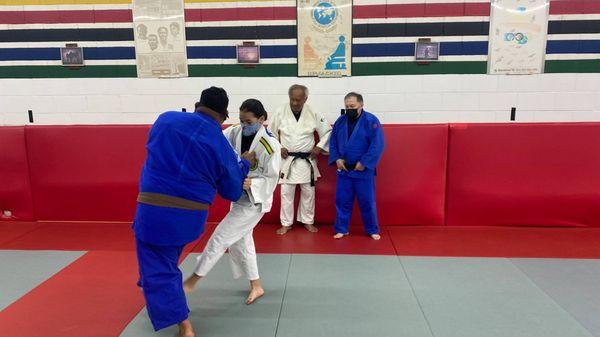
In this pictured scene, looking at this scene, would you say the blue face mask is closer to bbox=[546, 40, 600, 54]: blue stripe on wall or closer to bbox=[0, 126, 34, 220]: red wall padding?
bbox=[0, 126, 34, 220]: red wall padding

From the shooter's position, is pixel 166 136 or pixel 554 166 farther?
pixel 554 166

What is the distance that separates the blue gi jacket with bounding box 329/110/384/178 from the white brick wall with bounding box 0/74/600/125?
2.01 feet

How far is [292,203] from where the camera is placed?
4.04 m

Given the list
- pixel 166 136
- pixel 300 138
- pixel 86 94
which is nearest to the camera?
pixel 166 136

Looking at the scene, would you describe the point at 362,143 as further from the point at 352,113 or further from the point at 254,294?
the point at 254,294

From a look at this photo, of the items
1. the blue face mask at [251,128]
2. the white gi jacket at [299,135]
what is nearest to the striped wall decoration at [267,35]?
the white gi jacket at [299,135]

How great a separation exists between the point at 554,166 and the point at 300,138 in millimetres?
2463

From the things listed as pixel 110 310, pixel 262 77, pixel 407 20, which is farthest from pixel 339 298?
pixel 407 20

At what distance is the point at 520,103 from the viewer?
14.1ft

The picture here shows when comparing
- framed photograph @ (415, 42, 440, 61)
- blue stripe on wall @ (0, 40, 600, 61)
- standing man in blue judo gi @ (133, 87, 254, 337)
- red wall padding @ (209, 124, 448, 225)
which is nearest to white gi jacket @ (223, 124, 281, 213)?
standing man in blue judo gi @ (133, 87, 254, 337)

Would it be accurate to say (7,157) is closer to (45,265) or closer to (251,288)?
(45,265)

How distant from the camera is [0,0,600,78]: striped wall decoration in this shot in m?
4.17

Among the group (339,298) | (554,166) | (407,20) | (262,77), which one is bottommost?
(339,298)

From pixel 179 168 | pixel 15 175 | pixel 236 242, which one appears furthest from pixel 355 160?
pixel 15 175
